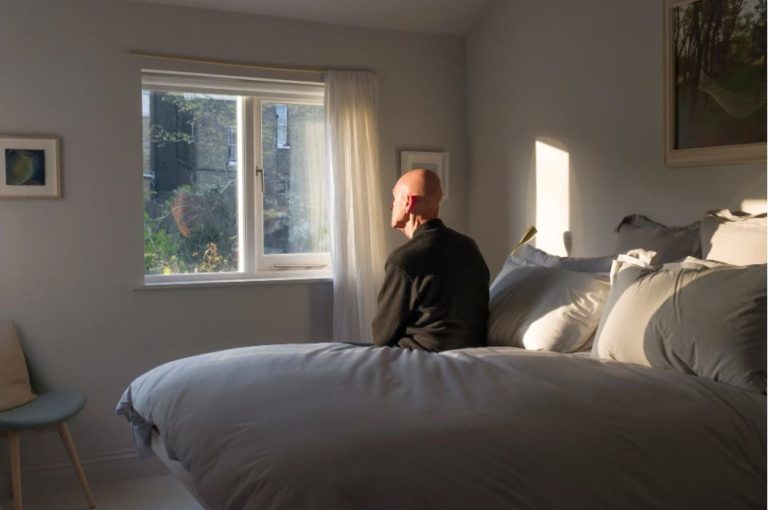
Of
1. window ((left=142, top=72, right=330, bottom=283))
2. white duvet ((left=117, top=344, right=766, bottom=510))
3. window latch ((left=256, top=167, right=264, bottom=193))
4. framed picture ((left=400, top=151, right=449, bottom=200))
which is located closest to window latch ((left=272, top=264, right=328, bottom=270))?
window ((left=142, top=72, right=330, bottom=283))

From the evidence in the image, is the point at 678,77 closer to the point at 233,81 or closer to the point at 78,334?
the point at 233,81

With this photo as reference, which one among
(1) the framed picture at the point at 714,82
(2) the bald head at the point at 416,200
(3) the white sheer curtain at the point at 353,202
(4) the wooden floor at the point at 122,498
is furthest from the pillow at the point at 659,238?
(4) the wooden floor at the point at 122,498

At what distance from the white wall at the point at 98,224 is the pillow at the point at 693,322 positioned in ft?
7.00

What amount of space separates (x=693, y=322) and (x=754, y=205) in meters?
0.84

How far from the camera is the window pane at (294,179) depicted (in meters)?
4.08

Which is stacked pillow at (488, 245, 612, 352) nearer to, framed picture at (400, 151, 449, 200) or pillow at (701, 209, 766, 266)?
pillow at (701, 209, 766, 266)

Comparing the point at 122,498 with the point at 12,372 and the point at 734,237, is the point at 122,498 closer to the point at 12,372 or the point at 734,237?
the point at 12,372

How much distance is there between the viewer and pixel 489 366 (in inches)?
83.0

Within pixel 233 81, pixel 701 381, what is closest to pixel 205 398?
pixel 701 381

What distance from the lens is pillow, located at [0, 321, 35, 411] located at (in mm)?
3293

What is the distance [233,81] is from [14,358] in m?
1.65

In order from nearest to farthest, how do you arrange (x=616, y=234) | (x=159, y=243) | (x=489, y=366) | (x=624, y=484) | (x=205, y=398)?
(x=624, y=484) < (x=205, y=398) < (x=489, y=366) < (x=616, y=234) < (x=159, y=243)

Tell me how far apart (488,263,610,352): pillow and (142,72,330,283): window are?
1.54 m

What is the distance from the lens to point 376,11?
404 centimetres
